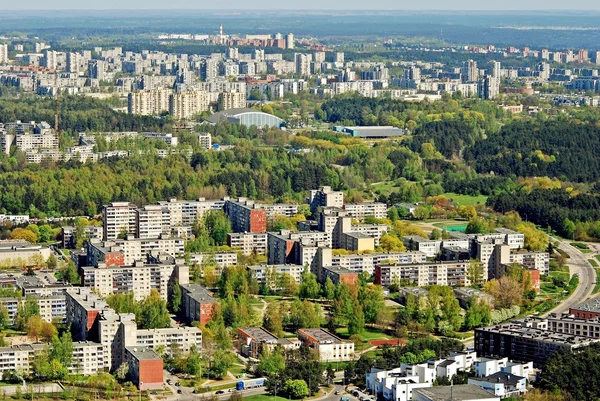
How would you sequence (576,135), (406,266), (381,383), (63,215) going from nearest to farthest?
(381,383) < (406,266) < (63,215) < (576,135)

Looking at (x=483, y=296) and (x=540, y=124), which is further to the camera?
(x=540, y=124)

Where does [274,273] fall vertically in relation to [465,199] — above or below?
above

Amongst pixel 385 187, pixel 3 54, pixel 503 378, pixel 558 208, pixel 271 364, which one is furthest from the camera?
pixel 3 54

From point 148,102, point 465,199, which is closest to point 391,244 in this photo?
point 465,199

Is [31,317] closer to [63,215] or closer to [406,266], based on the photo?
[406,266]

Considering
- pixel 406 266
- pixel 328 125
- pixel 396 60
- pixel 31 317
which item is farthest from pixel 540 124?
pixel 396 60

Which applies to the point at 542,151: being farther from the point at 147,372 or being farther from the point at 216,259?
the point at 147,372

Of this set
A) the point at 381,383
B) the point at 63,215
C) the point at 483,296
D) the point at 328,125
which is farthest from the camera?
the point at 328,125

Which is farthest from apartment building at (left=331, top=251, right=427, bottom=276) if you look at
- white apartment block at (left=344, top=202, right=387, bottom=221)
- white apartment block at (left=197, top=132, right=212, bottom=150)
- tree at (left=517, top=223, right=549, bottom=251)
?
white apartment block at (left=197, top=132, right=212, bottom=150)
